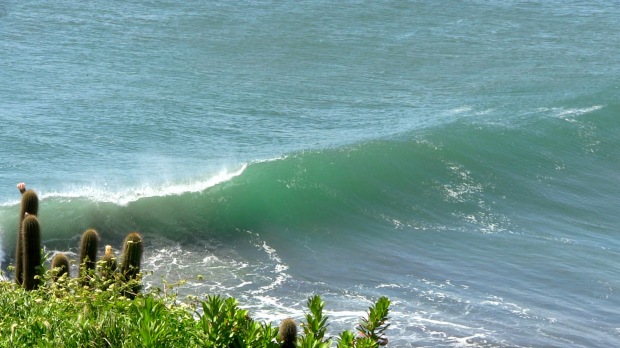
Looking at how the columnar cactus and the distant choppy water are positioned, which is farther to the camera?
the distant choppy water

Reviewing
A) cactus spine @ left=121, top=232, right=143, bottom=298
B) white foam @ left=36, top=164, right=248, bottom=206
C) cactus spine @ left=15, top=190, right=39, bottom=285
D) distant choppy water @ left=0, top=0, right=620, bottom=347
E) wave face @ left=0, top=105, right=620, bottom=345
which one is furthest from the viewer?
white foam @ left=36, top=164, right=248, bottom=206

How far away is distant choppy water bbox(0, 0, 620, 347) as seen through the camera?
869 inches

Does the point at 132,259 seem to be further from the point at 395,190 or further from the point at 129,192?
the point at 395,190

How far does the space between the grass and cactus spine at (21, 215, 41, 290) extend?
2023 millimetres

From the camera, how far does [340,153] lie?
30375 mm

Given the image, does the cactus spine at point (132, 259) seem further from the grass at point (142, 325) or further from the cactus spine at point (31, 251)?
the grass at point (142, 325)

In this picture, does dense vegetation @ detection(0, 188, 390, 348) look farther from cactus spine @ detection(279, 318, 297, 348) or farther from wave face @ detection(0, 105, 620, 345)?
wave face @ detection(0, 105, 620, 345)

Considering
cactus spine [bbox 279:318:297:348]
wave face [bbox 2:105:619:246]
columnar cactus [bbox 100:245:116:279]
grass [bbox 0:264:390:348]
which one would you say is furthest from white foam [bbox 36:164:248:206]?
cactus spine [bbox 279:318:297:348]

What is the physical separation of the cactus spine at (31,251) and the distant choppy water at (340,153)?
553cm

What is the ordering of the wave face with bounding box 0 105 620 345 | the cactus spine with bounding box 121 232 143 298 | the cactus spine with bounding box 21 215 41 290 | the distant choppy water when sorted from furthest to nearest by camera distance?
the distant choppy water < the wave face with bounding box 0 105 620 345 < the cactus spine with bounding box 21 215 41 290 < the cactus spine with bounding box 121 232 143 298

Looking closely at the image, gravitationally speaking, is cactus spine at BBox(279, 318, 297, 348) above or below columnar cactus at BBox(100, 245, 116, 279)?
below

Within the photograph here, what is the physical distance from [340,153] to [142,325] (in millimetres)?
18840

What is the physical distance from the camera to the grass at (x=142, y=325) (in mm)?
11938

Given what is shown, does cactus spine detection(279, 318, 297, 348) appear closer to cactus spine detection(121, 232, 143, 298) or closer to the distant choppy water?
cactus spine detection(121, 232, 143, 298)
